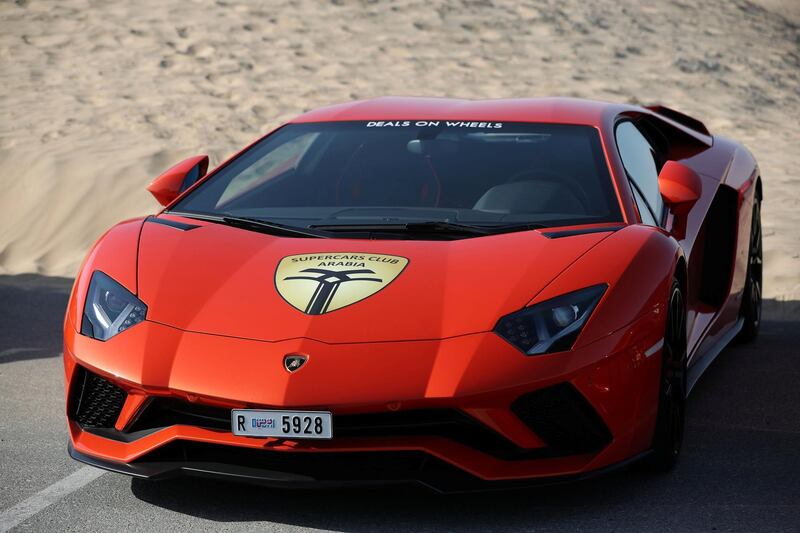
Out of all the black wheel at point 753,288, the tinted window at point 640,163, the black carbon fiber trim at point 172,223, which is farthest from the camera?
the black wheel at point 753,288

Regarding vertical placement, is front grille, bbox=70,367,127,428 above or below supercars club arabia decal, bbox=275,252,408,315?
below

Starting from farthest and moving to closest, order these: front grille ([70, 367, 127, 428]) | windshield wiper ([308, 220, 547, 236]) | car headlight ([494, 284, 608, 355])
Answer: windshield wiper ([308, 220, 547, 236])
front grille ([70, 367, 127, 428])
car headlight ([494, 284, 608, 355])

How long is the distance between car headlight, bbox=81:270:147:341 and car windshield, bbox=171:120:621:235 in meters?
0.68

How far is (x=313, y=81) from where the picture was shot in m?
14.9

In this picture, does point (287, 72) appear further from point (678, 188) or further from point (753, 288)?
point (678, 188)

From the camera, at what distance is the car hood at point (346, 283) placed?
3.76 meters

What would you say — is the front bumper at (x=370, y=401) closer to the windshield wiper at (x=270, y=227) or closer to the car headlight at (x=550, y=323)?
the car headlight at (x=550, y=323)

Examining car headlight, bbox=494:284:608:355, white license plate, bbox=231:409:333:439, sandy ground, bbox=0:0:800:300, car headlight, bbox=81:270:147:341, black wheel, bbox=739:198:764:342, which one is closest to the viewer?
white license plate, bbox=231:409:333:439

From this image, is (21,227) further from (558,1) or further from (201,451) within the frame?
(558,1)

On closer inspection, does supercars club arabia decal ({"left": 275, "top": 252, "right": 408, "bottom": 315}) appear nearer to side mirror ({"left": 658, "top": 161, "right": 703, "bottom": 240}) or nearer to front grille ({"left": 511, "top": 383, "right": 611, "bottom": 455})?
front grille ({"left": 511, "top": 383, "right": 611, "bottom": 455})

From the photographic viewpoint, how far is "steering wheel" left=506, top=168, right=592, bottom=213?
464 cm

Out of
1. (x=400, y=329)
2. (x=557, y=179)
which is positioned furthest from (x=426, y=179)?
(x=400, y=329)

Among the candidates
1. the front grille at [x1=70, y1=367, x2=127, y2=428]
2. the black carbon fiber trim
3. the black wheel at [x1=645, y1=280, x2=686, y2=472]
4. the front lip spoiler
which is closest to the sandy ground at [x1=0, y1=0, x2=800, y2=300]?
the black carbon fiber trim

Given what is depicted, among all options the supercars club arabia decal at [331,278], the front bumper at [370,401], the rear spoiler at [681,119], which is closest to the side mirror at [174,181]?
the supercars club arabia decal at [331,278]
